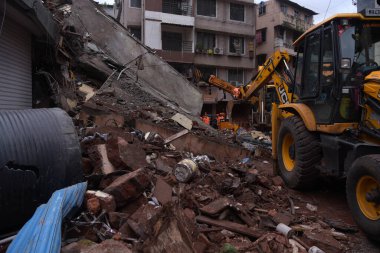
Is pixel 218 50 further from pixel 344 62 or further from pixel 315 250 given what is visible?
→ pixel 315 250

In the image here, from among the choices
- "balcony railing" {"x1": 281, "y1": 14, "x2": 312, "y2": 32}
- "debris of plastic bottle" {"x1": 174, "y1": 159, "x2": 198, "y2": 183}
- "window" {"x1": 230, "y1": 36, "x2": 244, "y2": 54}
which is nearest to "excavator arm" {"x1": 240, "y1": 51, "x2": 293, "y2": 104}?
"debris of plastic bottle" {"x1": 174, "y1": 159, "x2": 198, "y2": 183}

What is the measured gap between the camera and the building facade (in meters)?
26.9

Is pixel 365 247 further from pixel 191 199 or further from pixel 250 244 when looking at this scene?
pixel 191 199

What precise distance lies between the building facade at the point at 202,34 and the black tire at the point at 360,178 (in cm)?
2223

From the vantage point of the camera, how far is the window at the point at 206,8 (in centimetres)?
2964

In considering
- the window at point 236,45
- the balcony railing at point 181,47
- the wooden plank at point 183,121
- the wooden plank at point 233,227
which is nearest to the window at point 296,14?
the window at point 236,45

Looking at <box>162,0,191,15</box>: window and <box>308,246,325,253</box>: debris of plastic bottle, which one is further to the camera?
<box>162,0,191,15</box>: window

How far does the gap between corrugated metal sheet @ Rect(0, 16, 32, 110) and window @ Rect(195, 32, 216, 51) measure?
22237 millimetres

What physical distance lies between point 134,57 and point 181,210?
456 inches

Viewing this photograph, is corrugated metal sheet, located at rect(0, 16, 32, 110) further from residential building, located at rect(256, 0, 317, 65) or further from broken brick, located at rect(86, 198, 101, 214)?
residential building, located at rect(256, 0, 317, 65)

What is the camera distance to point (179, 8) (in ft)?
94.1

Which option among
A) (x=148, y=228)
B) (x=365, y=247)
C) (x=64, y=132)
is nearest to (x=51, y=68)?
(x=64, y=132)

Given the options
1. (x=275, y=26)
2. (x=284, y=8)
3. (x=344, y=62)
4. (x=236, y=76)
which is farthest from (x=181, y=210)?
(x=284, y=8)

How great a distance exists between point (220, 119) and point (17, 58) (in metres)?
14.8
